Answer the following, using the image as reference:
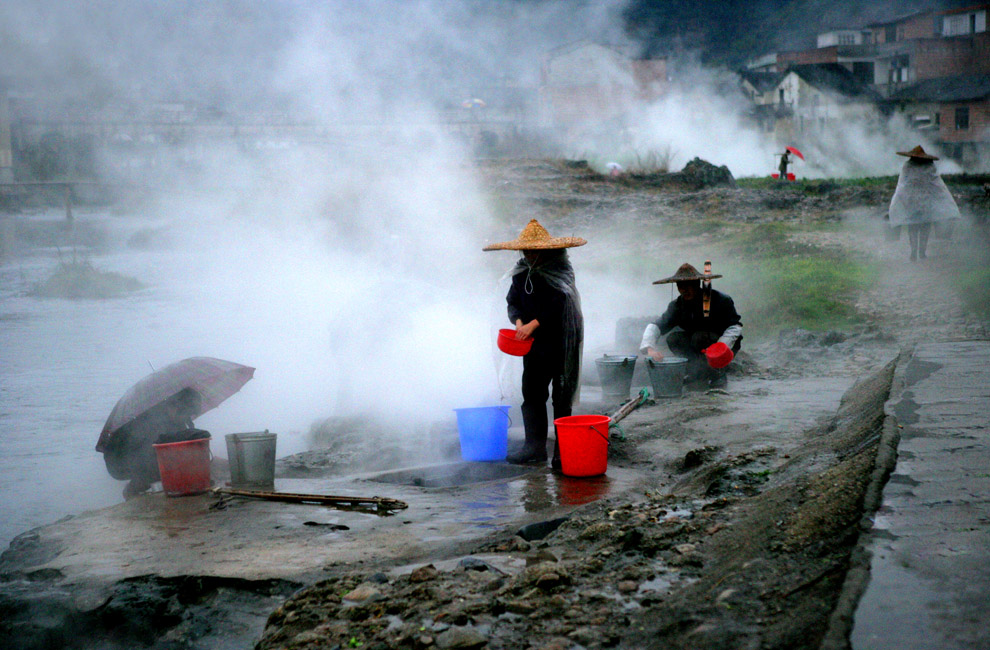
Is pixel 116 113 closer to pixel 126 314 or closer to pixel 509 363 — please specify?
pixel 126 314

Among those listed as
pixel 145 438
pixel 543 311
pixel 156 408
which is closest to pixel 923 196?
pixel 543 311

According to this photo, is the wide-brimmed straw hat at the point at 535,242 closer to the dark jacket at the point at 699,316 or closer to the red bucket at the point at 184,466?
the dark jacket at the point at 699,316

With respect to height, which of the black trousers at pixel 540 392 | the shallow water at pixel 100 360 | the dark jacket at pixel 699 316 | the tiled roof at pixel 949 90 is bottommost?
the shallow water at pixel 100 360

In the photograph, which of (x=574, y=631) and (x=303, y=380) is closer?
(x=574, y=631)

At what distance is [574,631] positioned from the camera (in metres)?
2.70

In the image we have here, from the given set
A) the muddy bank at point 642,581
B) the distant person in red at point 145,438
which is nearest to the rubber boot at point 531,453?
the muddy bank at point 642,581

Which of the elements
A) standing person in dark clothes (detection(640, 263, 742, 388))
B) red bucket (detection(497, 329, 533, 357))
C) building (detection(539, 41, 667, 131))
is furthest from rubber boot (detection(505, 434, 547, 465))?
building (detection(539, 41, 667, 131))

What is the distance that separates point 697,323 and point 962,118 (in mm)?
34939

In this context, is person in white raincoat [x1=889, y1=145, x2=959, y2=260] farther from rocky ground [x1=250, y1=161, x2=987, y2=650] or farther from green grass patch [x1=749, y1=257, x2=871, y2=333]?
rocky ground [x1=250, y1=161, x2=987, y2=650]

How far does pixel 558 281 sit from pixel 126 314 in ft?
63.5

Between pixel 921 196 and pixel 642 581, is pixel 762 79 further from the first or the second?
pixel 642 581

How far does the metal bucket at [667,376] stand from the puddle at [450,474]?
7.07 feet

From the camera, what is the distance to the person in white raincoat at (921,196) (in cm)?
1198

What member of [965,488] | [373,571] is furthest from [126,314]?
[965,488]
